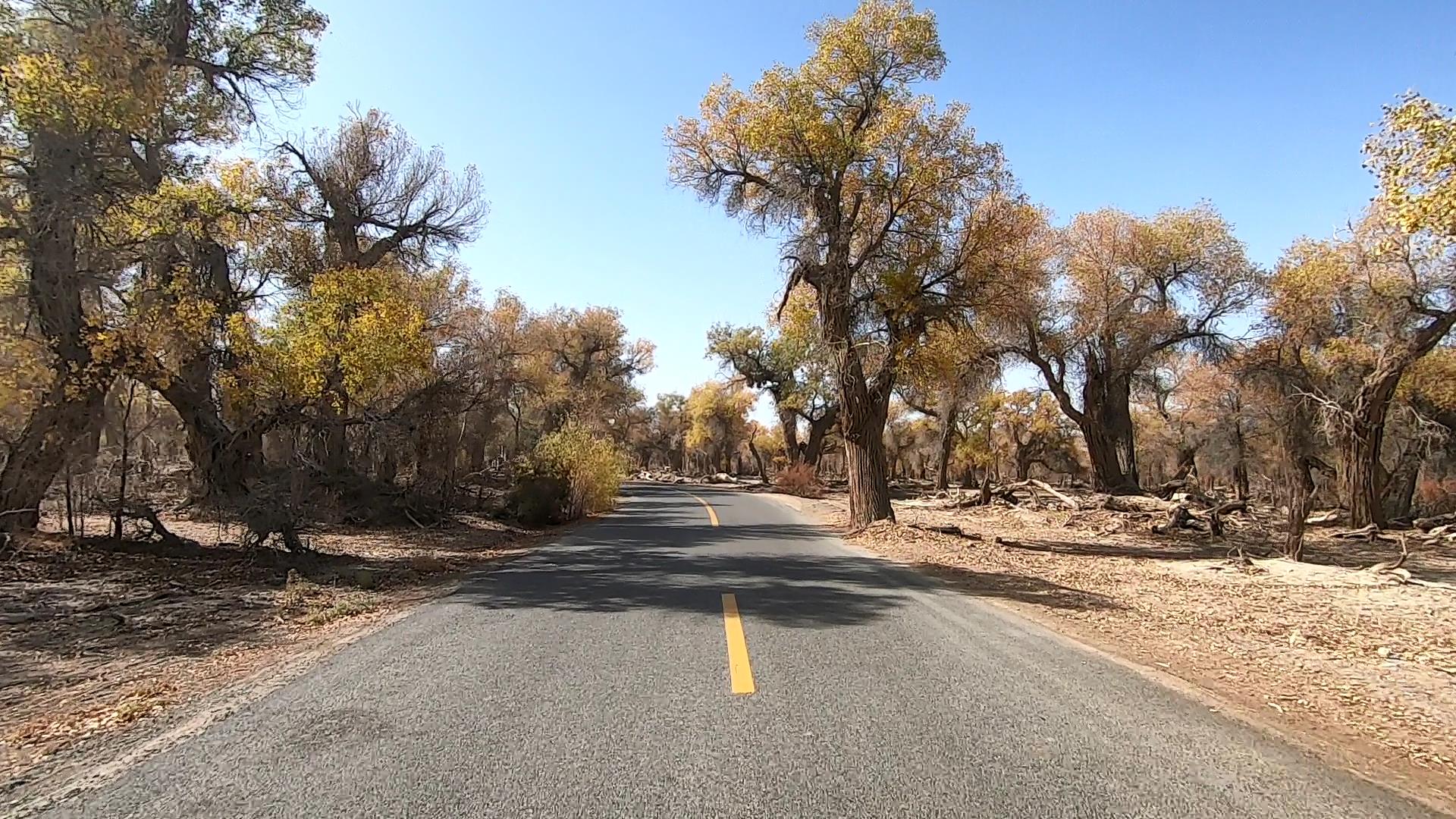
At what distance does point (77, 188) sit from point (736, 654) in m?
10.3

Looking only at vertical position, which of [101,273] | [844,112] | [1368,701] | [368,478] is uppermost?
[844,112]

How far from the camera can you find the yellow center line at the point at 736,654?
17.1ft

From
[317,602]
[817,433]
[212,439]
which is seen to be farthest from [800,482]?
[317,602]

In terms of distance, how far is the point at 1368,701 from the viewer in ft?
17.8

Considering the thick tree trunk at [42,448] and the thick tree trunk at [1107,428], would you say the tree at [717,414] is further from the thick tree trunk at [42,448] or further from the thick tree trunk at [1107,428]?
the thick tree trunk at [42,448]

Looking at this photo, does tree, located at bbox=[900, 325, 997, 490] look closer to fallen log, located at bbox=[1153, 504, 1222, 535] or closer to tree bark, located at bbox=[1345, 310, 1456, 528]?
fallen log, located at bbox=[1153, 504, 1222, 535]

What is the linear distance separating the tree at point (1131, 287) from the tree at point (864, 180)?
8.36 meters

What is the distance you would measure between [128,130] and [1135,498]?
26.5 m

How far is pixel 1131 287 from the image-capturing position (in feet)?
86.8

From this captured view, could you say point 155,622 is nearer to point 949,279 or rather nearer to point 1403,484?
point 949,279

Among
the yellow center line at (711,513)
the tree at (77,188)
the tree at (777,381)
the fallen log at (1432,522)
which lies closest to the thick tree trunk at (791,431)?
the tree at (777,381)

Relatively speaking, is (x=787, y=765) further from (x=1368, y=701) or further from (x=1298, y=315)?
(x=1298, y=315)

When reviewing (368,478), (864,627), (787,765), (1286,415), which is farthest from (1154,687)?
(1286,415)

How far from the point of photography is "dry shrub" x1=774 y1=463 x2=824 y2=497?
41.5m
